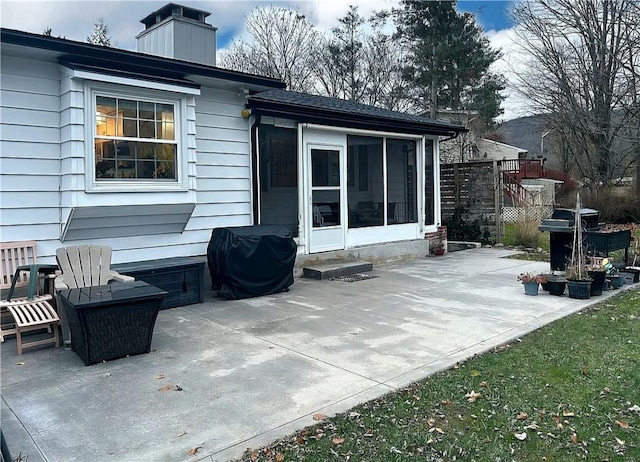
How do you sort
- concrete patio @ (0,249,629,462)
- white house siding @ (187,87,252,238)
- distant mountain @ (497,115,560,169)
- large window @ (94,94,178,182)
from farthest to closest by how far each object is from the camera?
distant mountain @ (497,115,560,169)
white house siding @ (187,87,252,238)
large window @ (94,94,178,182)
concrete patio @ (0,249,629,462)

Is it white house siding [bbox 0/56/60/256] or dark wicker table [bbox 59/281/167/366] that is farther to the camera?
white house siding [bbox 0/56/60/256]

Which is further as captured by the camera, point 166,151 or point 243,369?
point 166,151

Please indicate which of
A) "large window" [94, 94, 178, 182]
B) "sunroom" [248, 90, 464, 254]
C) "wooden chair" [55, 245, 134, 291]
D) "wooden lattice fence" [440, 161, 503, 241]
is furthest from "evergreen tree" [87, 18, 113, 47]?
"wooden chair" [55, 245, 134, 291]

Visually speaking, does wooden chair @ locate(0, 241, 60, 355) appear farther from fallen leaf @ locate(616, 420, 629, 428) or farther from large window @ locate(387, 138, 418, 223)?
large window @ locate(387, 138, 418, 223)

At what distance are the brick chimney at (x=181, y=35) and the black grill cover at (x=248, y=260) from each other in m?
3.09

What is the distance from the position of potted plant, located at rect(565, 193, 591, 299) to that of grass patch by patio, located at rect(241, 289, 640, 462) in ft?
6.74

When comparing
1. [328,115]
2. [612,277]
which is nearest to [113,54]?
[328,115]

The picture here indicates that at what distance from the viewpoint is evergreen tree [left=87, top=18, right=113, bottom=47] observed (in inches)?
830

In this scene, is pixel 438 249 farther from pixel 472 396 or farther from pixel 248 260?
pixel 472 396

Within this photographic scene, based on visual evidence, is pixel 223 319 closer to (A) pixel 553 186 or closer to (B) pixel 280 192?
(B) pixel 280 192

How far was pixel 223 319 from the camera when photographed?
218 inches

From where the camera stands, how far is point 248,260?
6523mm

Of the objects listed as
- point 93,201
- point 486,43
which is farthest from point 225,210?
point 486,43

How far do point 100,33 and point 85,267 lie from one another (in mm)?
19946
